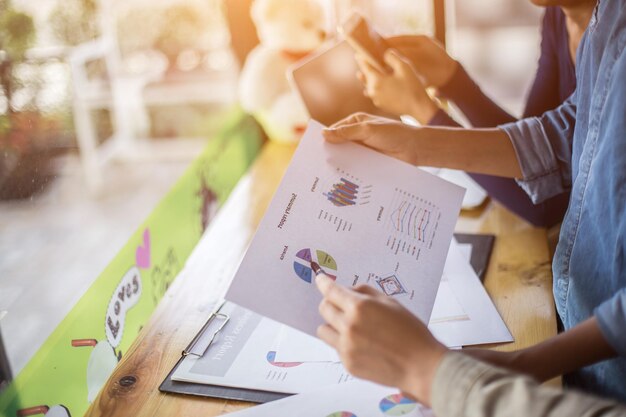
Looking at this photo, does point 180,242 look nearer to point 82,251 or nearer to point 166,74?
point 82,251

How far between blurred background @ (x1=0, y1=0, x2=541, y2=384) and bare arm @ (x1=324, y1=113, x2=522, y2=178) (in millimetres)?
563

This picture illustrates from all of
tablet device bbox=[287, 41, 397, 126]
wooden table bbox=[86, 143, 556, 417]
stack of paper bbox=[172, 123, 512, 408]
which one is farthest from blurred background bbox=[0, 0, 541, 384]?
tablet device bbox=[287, 41, 397, 126]

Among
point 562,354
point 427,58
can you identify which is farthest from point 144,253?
point 562,354

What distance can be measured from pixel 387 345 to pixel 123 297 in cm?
62

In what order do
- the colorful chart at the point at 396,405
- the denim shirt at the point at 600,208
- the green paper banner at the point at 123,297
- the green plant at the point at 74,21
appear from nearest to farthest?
the denim shirt at the point at 600,208 → the colorful chart at the point at 396,405 → the green paper banner at the point at 123,297 → the green plant at the point at 74,21

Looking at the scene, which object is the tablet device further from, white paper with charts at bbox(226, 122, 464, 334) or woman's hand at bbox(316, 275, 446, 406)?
woman's hand at bbox(316, 275, 446, 406)

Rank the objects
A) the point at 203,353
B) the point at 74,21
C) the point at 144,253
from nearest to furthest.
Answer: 1. the point at 203,353
2. the point at 144,253
3. the point at 74,21

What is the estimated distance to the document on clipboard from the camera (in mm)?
819

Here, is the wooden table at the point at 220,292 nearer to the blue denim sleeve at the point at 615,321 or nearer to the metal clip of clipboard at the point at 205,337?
the metal clip of clipboard at the point at 205,337

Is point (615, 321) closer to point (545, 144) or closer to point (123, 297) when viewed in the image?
point (545, 144)

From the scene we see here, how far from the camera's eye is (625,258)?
2.09 ft

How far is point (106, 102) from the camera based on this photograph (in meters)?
2.71

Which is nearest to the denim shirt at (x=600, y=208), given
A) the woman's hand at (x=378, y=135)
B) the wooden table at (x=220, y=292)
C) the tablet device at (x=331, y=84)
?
the wooden table at (x=220, y=292)

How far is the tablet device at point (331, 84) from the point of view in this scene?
4.50 feet
